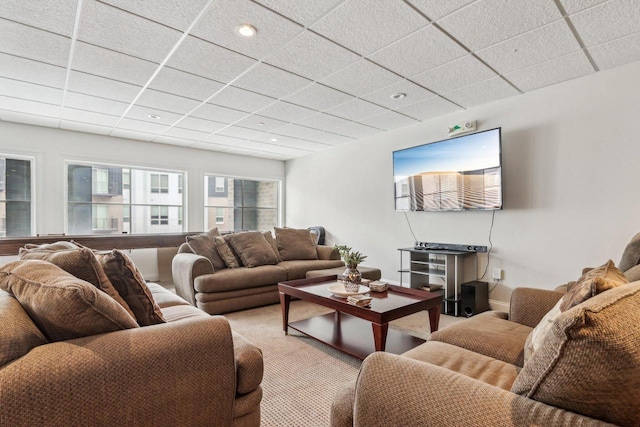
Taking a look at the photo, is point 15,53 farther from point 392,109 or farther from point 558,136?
point 558,136

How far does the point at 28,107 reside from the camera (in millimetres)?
3725

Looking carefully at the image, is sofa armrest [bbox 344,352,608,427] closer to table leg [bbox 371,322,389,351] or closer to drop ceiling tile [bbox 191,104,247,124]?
table leg [bbox 371,322,389,351]

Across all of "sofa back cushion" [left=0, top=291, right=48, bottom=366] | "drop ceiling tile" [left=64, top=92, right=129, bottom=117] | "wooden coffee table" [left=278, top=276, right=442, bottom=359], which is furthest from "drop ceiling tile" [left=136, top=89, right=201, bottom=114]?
"sofa back cushion" [left=0, top=291, right=48, bottom=366]

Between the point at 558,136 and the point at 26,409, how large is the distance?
4.17 metres

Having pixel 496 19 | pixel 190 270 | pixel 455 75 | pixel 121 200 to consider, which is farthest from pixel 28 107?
pixel 496 19

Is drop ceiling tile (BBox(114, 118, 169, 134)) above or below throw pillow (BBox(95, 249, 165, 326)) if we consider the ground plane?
above

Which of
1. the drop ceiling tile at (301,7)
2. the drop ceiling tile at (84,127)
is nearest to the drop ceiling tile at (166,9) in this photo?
the drop ceiling tile at (301,7)

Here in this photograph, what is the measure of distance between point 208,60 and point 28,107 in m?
2.65

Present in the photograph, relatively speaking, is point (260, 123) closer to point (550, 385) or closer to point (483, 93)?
point (483, 93)

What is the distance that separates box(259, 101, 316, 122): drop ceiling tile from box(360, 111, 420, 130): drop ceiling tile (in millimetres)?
845

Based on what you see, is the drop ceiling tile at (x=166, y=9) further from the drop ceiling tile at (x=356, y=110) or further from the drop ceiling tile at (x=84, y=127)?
the drop ceiling tile at (x=84, y=127)

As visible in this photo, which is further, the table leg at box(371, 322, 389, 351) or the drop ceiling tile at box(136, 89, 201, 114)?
the drop ceiling tile at box(136, 89, 201, 114)

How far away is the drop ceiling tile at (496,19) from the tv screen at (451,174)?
1.38 meters

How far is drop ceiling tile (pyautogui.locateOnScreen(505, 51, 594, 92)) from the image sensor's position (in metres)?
2.74
